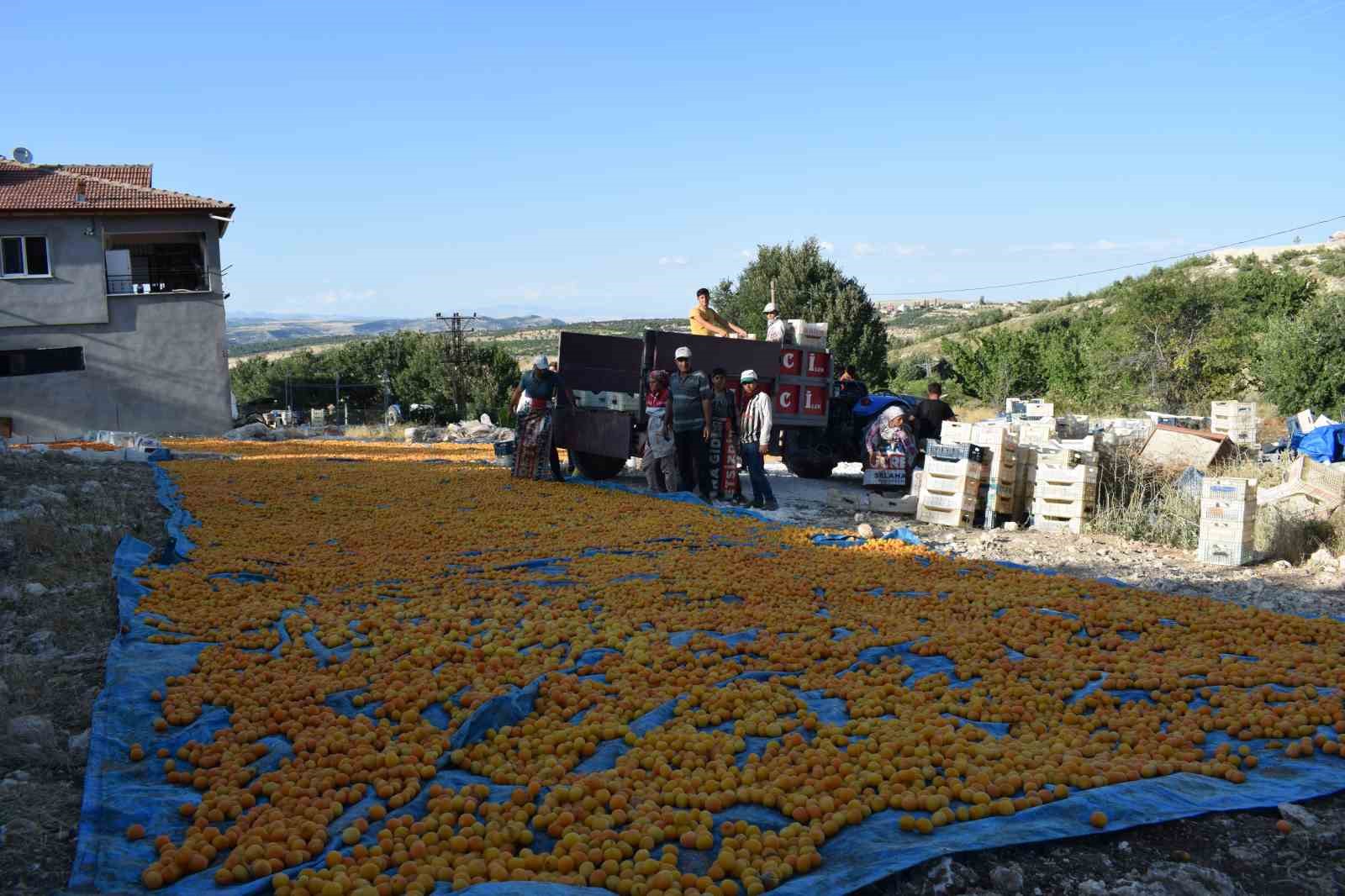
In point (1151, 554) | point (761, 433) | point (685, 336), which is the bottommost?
point (1151, 554)

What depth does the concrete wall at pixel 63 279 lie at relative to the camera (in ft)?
75.2

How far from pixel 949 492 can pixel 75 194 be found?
22.4 m

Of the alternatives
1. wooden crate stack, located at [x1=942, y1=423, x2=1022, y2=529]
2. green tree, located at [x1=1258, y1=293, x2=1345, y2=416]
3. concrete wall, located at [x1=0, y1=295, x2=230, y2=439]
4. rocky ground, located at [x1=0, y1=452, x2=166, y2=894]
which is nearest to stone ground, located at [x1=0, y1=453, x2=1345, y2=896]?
rocky ground, located at [x1=0, y1=452, x2=166, y2=894]

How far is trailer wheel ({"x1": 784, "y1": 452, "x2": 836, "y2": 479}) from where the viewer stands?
1341 centimetres

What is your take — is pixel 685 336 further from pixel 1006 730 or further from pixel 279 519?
pixel 1006 730

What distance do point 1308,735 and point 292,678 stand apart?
4.20 metres

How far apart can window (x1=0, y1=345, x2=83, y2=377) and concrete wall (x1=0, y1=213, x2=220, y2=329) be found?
2.00 ft

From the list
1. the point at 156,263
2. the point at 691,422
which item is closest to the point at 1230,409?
the point at 691,422

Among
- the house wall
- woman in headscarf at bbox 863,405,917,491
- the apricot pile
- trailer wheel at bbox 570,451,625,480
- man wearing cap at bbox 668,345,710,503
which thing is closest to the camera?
the apricot pile

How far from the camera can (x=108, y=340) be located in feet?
77.7

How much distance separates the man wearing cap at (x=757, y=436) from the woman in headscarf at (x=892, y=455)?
57.7 inches

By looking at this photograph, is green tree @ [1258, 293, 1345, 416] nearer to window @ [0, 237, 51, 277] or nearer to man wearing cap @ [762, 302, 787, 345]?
man wearing cap @ [762, 302, 787, 345]

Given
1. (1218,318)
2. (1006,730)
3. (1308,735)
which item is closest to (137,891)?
(1006,730)

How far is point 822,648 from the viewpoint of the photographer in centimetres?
517
